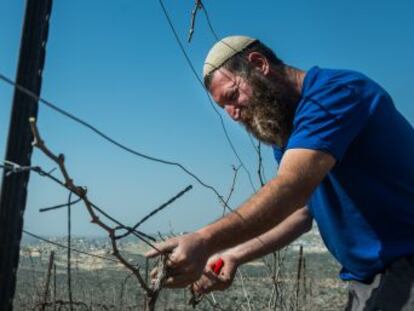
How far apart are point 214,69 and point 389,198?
725 millimetres

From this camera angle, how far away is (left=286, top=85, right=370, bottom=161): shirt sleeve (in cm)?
183

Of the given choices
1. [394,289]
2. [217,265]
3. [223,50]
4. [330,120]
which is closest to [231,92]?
[223,50]

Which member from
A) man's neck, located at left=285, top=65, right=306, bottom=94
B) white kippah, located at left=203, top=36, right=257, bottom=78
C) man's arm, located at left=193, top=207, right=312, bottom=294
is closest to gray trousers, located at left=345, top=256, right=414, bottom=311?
man's arm, located at left=193, top=207, right=312, bottom=294

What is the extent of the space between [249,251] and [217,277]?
0.79 ft

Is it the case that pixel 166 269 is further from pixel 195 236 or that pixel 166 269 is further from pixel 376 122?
pixel 376 122

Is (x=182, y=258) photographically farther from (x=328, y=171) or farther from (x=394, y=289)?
(x=394, y=289)

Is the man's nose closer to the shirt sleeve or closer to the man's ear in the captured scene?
the man's ear

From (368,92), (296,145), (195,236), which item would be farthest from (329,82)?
(195,236)

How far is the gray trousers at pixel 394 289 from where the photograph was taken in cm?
203

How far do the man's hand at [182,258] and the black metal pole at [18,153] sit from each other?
0.93 ft

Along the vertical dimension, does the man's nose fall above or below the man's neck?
below

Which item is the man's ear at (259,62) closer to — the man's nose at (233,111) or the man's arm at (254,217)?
the man's nose at (233,111)

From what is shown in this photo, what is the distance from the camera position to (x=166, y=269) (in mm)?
1442

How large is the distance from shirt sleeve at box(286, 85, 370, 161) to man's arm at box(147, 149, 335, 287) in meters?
0.03
